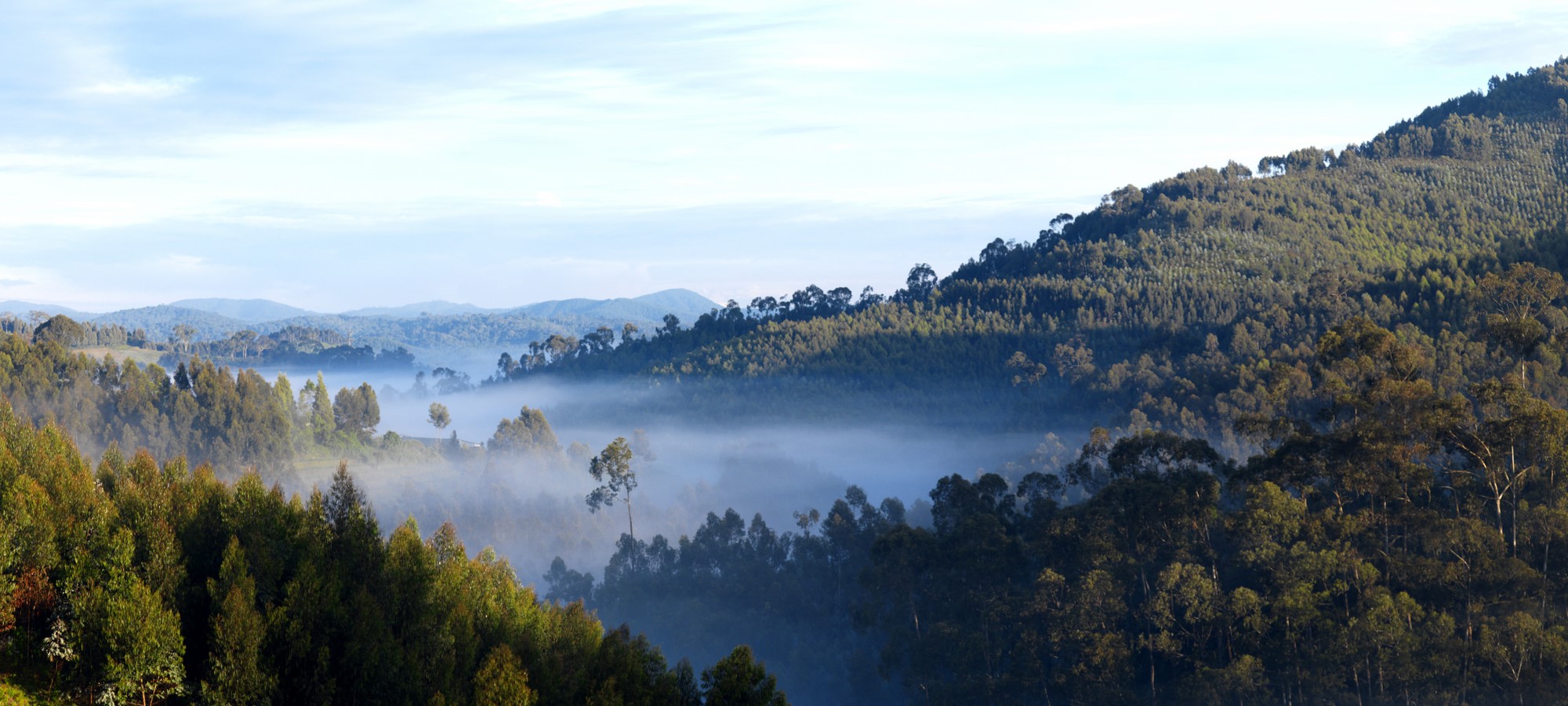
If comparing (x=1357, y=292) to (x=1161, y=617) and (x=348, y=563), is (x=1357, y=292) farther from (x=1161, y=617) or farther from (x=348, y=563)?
(x=348, y=563)

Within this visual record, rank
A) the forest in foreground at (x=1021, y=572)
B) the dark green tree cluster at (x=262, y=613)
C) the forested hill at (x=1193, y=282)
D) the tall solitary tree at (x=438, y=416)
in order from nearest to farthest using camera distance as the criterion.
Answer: the dark green tree cluster at (x=262, y=613) < the forest in foreground at (x=1021, y=572) < the forested hill at (x=1193, y=282) < the tall solitary tree at (x=438, y=416)

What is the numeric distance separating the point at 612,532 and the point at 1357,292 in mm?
61818

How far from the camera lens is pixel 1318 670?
3566cm

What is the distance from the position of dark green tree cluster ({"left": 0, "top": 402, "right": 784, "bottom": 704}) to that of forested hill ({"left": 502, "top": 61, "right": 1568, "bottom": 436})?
52952 mm

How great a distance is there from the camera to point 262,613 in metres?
26.5

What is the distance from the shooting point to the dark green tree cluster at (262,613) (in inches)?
951

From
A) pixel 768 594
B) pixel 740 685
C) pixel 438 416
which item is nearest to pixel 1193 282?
pixel 768 594

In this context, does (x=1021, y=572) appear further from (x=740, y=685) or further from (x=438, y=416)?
(x=438, y=416)

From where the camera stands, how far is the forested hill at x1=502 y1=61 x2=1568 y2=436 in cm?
9075

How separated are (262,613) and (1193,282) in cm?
11242

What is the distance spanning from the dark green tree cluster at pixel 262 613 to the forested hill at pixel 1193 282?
5295 centimetres

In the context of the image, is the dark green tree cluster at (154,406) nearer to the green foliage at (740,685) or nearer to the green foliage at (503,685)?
the green foliage at (503,685)

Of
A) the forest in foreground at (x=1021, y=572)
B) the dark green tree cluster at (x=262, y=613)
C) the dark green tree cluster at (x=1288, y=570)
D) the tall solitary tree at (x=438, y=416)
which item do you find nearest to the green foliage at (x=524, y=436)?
the tall solitary tree at (x=438, y=416)

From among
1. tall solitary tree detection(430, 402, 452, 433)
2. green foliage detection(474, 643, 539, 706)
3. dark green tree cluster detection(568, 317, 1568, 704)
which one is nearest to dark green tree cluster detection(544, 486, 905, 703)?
dark green tree cluster detection(568, 317, 1568, 704)
